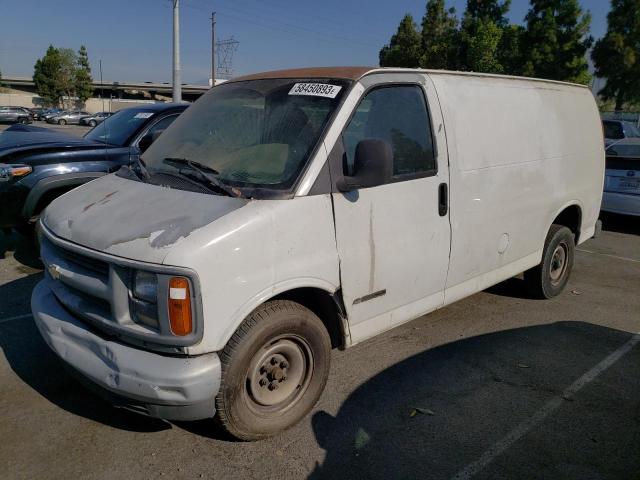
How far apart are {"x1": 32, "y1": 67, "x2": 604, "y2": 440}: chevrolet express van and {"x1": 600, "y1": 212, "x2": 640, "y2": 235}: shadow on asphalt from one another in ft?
19.8

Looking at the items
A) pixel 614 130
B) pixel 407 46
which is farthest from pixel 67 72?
pixel 614 130

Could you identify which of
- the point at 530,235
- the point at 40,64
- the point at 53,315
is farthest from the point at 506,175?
the point at 40,64

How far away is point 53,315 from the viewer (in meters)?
3.12

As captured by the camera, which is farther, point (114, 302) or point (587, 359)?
point (587, 359)

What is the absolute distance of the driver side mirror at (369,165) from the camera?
3084 millimetres

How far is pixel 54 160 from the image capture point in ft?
19.0

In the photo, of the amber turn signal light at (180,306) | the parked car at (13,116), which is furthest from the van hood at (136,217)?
the parked car at (13,116)

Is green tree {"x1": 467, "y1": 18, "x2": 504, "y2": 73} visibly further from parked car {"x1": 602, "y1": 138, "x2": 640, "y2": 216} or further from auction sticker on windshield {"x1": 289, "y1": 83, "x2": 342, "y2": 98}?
auction sticker on windshield {"x1": 289, "y1": 83, "x2": 342, "y2": 98}

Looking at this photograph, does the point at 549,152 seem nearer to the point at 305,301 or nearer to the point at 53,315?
the point at 305,301

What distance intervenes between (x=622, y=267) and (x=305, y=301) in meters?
5.46

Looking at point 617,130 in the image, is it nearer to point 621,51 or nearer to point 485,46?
point 485,46

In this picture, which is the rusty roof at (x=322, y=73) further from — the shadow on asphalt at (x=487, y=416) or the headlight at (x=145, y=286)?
the shadow on asphalt at (x=487, y=416)

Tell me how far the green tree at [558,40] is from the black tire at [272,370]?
31.1 metres

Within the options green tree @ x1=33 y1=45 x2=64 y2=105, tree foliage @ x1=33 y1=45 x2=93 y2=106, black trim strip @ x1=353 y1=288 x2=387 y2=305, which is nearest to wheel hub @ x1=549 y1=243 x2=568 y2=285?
black trim strip @ x1=353 y1=288 x2=387 y2=305
